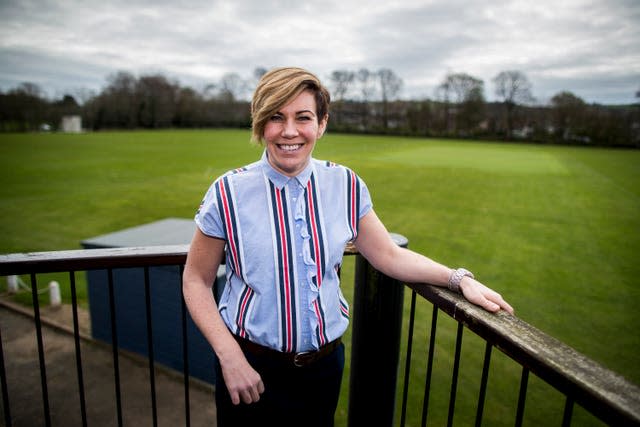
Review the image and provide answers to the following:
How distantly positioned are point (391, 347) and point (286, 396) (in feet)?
2.63

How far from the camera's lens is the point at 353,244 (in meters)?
1.83

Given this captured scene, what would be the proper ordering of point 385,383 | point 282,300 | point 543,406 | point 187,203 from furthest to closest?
1. point 187,203
2. point 543,406
3. point 385,383
4. point 282,300

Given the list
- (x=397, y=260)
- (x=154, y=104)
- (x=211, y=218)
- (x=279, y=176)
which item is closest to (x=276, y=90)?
(x=279, y=176)

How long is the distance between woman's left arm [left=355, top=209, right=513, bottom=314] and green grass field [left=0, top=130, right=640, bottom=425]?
4.23 metres

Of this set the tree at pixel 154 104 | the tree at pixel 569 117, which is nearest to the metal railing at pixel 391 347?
the tree at pixel 569 117

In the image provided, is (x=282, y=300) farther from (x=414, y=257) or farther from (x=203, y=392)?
(x=203, y=392)

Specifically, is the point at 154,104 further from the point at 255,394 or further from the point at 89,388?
the point at 255,394

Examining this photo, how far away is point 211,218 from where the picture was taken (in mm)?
1377

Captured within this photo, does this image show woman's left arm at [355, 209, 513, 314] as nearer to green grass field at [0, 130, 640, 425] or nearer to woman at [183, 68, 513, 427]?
woman at [183, 68, 513, 427]

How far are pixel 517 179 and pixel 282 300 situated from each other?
1004 inches

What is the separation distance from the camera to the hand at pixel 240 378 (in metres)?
1.33

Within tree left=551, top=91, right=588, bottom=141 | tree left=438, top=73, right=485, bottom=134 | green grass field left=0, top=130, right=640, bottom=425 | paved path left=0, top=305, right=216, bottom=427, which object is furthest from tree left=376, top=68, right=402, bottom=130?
paved path left=0, top=305, right=216, bottom=427

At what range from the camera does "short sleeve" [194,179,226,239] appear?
1.37 metres

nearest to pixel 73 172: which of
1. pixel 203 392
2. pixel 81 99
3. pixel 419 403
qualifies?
pixel 203 392
